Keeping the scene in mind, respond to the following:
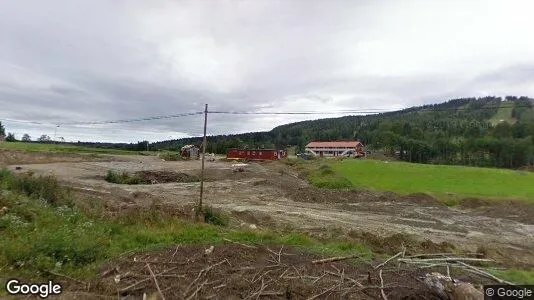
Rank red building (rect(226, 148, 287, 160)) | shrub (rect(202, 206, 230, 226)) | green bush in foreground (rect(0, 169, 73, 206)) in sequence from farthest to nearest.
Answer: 1. red building (rect(226, 148, 287, 160))
2. shrub (rect(202, 206, 230, 226))
3. green bush in foreground (rect(0, 169, 73, 206))

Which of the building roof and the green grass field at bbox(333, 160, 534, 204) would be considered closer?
the green grass field at bbox(333, 160, 534, 204)

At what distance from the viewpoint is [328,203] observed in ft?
98.5

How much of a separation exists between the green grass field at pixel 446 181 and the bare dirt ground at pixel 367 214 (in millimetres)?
3873

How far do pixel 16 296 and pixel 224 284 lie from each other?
11.8 ft

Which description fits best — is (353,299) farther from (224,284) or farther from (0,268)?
(0,268)

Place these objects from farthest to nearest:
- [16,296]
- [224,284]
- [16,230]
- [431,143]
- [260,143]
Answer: [260,143] < [431,143] < [16,230] < [224,284] < [16,296]

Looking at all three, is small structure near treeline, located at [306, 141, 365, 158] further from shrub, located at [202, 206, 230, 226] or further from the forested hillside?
shrub, located at [202, 206, 230, 226]

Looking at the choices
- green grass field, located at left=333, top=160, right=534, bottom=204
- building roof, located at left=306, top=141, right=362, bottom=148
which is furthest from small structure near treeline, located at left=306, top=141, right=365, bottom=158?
green grass field, located at left=333, top=160, right=534, bottom=204

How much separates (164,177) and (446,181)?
3042 cm

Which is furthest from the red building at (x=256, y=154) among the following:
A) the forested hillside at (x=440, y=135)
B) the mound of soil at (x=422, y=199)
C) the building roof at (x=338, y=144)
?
the mound of soil at (x=422, y=199)

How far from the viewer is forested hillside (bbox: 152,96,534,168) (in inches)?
1026

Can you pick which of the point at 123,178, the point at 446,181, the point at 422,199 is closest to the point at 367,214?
the point at 422,199

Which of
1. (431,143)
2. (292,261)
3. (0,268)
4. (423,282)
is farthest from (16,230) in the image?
(431,143)

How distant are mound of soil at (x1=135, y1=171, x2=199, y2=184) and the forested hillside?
19400 mm
